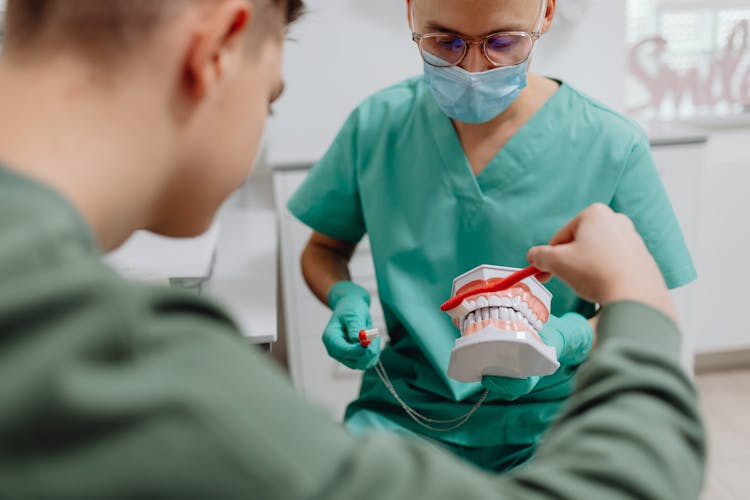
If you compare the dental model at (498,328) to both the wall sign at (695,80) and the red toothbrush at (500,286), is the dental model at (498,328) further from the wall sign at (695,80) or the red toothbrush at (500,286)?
the wall sign at (695,80)

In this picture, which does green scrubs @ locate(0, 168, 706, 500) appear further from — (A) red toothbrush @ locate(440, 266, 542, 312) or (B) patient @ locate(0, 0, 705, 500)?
(A) red toothbrush @ locate(440, 266, 542, 312)

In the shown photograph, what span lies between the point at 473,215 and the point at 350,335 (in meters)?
0.28

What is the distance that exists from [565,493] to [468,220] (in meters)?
0.75

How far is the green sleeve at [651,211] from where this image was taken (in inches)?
45.8

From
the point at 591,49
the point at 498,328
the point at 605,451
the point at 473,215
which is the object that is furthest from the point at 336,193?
the point at 591,49


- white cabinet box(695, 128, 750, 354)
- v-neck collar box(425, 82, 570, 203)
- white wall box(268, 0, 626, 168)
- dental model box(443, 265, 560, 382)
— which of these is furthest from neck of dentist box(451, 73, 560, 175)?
white cabinet box(695, 128, 750, 354)

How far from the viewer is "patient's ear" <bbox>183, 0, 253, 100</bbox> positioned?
1.87 ft

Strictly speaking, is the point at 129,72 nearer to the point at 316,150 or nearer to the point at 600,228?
the point at 600,228

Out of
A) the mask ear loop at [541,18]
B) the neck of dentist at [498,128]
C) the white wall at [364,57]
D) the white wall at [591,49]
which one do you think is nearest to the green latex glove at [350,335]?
the neck of dentist at [498,128]

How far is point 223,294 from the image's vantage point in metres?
1.34

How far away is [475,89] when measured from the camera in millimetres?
1145

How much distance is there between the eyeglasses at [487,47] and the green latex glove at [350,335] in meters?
0.41

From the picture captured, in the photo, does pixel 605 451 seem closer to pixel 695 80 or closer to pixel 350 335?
pixel 350 335

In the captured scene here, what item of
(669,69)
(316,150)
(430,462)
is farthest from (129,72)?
(669,69)
